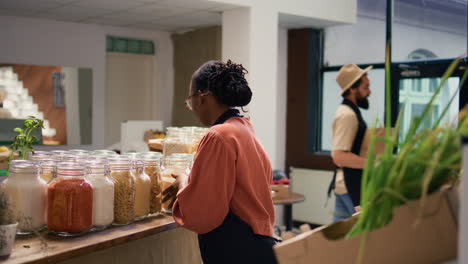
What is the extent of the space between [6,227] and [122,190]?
1.61 ft

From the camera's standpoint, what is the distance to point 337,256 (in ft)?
3.28

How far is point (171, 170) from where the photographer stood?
2.21 metres

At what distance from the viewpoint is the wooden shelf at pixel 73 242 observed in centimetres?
154

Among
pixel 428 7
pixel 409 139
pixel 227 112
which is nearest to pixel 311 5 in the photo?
pixel 428 7

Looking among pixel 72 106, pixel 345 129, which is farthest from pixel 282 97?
pixel 345 129

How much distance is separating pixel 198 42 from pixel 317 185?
225cm

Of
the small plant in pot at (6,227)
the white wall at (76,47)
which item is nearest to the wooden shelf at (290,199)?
the white wall at (76,47)

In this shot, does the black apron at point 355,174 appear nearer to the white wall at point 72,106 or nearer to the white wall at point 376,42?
the white wall at point 376,42

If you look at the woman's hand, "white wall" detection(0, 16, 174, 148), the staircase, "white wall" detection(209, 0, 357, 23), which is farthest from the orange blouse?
"white wall" detection(0, 16, 174, 148)

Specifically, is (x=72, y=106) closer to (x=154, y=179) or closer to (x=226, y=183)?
(x=154, y=179)

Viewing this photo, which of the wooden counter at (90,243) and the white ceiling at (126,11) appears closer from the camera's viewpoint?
the wooden counter at (90,243)

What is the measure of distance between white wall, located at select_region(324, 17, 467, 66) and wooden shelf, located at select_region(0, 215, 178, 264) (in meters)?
4.18

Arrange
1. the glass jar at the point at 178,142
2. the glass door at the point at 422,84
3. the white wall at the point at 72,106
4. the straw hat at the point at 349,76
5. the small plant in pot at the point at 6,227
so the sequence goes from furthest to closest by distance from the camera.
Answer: the white wall at the point at 72,106 → the glass door at the point at 422,84 → the straw hat at the point at 349,76 → the glass jar at the point at 178,142 → the small plant in pot at the point at 6,227

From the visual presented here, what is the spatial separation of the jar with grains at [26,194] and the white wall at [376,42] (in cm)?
447
